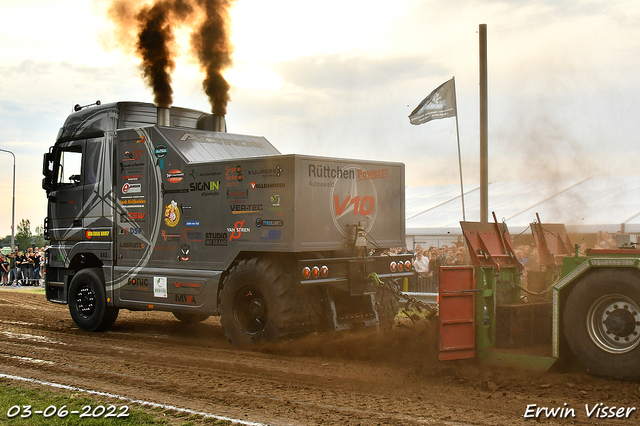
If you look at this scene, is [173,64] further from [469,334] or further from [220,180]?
[469,334]

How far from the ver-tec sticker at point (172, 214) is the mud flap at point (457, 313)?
16.5 ft

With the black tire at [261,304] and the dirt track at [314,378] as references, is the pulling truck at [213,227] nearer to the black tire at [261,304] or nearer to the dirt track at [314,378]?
the black tire at [261,304]

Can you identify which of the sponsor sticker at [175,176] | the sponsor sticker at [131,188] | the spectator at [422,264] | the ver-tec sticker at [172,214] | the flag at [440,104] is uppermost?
the flag at [440,104]

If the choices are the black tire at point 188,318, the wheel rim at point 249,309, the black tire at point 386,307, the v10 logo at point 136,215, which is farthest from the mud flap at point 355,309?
the black tire at point 188,318

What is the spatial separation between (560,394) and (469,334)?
1243mm

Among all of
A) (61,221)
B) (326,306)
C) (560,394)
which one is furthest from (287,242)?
(61,221)

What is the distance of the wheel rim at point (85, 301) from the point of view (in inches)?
448

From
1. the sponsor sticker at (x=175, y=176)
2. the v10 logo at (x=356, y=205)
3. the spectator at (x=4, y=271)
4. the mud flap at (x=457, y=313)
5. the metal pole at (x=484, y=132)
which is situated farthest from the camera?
the spectator at (x=4, y=271)

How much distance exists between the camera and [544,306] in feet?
22.9

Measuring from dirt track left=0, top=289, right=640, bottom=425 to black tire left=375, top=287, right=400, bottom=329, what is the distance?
281 mm

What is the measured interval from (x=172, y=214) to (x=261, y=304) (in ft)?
7.90

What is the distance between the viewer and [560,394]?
5.80 meters

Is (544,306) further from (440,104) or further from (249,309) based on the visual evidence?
(440,104)

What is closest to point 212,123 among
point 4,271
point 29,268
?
point 29,268
